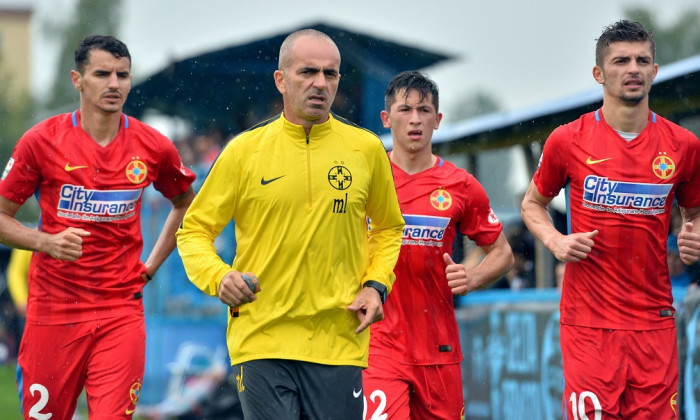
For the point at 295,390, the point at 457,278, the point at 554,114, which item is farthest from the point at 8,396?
the point at 295,390

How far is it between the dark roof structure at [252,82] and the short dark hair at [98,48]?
27.8ft

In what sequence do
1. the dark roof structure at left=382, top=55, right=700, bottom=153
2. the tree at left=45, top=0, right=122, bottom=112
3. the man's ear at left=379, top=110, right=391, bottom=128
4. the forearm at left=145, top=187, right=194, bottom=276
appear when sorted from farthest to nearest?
1. the tree at left=45, top=0, right=122, bottom=112
2. the dark roof structure at left=382, top=55, right=700, bottom=153
3. the forearm at left=145, top=187, right=194, bottom=276
4. the man's ear at left=379, top=110, right=391, bottom=128

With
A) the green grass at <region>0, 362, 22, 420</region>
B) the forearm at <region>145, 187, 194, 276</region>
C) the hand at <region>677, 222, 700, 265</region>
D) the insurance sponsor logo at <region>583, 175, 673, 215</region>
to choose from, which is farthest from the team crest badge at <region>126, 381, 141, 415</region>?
the green grass at <region>0, 362, 22, 420</region>

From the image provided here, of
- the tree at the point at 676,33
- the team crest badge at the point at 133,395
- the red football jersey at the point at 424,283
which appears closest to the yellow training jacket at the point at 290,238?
the red football jersey at the point at 424,283

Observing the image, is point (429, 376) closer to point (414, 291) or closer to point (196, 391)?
point (414, 291)

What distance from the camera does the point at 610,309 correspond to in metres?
6.45

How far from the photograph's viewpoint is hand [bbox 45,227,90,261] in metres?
6.47

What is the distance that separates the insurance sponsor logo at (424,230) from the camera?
702 centimetres

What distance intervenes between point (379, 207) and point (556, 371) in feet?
15.5

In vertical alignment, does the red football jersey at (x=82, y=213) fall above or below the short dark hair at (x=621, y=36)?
below

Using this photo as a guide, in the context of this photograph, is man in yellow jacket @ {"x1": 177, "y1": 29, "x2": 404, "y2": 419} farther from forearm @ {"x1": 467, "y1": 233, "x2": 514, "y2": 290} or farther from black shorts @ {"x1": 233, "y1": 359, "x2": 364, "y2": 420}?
forearm @ {"x1": 467, "y1": 233, "x2": 514, "y2": 290}

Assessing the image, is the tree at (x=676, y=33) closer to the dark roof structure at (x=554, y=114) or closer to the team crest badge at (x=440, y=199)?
the dark roof structure at (x=554, y=114)

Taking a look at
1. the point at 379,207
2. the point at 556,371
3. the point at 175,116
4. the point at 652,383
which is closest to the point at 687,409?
the point at 556,371

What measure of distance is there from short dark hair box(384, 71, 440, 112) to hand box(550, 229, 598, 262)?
1487 millimetres
